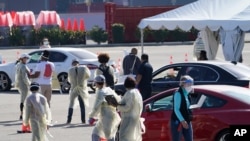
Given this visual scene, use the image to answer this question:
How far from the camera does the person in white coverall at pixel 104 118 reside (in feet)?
45.8

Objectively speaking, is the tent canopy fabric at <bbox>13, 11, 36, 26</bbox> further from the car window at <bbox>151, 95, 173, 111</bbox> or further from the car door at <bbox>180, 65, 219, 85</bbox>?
the car window at <bbox>151, 95, 173, 111</bbox>

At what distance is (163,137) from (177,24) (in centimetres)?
1185

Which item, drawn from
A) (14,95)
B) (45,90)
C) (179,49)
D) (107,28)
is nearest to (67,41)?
(107,28)

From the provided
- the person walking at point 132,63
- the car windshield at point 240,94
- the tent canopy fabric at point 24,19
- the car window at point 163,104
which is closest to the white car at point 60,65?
the person walking at point 132,63

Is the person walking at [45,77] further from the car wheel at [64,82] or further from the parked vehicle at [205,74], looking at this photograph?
the car wheel at [64,82]

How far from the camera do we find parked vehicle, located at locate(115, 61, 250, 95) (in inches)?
765

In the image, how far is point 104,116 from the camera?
14062mm

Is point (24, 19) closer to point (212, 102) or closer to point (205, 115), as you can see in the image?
point (212, 102)

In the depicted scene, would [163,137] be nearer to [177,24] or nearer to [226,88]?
[226,88]

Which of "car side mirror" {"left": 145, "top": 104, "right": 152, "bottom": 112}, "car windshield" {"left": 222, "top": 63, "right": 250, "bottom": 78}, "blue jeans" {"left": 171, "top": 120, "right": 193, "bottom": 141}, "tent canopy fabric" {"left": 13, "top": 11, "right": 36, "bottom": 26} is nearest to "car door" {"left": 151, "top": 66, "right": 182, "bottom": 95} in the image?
"car windshield" {"left": 222, "top": 63, "right": 250, "bottom": 78}

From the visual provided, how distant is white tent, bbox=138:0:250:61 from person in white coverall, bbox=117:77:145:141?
1266cm

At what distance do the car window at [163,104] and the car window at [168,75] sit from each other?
4.96 metres

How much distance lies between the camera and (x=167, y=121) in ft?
48.6

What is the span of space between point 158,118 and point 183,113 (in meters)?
1.62
